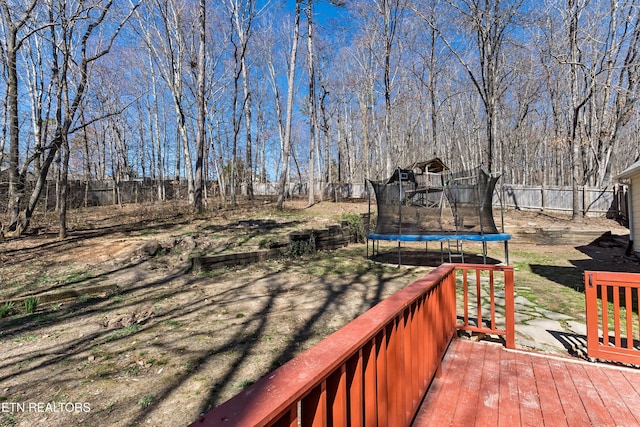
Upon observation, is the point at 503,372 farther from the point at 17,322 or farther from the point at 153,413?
the point at 17,322

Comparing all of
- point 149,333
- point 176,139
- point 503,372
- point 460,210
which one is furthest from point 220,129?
point 503,372

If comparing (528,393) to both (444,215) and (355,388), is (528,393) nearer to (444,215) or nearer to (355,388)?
(355,388)

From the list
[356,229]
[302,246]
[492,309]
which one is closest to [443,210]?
[356,229]

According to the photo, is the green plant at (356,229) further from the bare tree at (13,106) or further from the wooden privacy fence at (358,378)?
the bare tree at (13,106)

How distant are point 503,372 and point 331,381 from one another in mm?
2175

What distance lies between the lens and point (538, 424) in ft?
6.01

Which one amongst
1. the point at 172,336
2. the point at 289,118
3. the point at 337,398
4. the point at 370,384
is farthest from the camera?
the point at 289,118

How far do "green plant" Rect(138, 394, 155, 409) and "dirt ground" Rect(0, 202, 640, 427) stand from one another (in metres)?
0.02

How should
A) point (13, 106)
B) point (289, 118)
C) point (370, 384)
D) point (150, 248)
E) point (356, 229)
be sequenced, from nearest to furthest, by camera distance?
point (370, 384), point (150, 248), point (13, 106), point (356, 229), point (289, 118)

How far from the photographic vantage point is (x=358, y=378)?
3.63 feet

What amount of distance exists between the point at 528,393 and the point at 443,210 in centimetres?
619

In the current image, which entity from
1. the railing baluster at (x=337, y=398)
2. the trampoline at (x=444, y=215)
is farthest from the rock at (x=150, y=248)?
the railing baluster at (x=337, y=398)

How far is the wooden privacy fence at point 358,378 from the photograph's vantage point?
677mm

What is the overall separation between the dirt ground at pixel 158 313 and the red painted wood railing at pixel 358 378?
134cm
